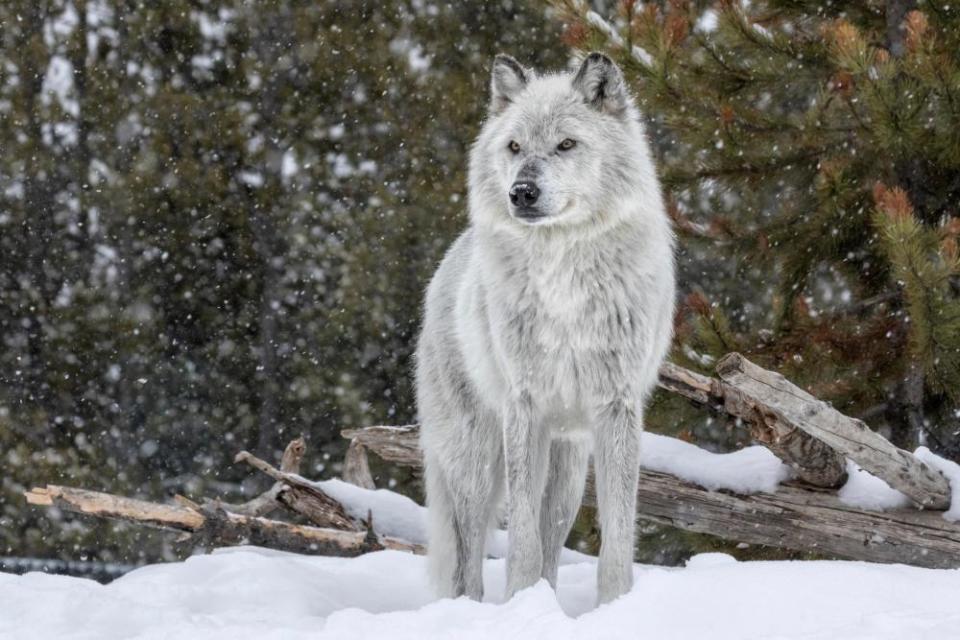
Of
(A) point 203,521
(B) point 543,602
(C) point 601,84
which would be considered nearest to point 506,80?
(C) point 601,84

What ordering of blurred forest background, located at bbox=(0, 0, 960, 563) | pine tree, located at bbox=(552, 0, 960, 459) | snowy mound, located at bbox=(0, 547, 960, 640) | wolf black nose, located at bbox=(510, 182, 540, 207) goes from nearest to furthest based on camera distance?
snowy mound, located at bbox=(0, 547, 960, 640)
wolf black nose, located at bbox=(510, 182, 540, 207)
pine tree, located at bbox=(552, 0, 960, 459)
blurred forest background, located at bbox=(0, 0, 960, 563)

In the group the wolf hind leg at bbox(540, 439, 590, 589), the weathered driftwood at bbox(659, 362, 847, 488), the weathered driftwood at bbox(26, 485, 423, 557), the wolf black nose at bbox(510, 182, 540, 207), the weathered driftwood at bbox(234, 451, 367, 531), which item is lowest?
the weathered driftwood at bbox(26, 485, 423, 557)

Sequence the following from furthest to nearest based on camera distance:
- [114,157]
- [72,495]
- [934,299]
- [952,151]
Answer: [114,157], [952,151], [934,299], [72,495]

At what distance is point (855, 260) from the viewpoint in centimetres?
770

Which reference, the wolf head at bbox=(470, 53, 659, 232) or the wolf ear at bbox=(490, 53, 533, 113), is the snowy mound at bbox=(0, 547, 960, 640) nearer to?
the wolf head at bbox=(470, 53, 659, 232)

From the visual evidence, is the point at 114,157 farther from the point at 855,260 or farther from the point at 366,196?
the point at 855,260

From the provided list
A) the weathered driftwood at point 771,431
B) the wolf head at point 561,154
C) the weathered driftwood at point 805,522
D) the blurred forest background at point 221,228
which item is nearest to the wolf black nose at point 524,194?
the wolf head at point 561,154

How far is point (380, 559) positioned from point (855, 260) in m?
4.11

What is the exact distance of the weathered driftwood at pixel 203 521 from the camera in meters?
5.43

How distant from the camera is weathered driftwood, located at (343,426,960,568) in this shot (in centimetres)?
489

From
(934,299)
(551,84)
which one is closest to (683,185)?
(934,299)

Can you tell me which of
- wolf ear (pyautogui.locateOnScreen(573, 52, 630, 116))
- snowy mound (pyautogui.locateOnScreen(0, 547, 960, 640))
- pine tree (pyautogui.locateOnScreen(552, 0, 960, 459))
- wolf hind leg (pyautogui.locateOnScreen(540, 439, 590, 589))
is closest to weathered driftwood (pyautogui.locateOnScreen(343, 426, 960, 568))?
snowy mound (pyautogui.locateOnScreen(0, 547, 960, 640))

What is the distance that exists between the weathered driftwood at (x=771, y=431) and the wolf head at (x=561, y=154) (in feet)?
3.03

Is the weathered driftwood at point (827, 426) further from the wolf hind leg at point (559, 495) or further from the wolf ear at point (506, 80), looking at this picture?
the wolf ear at point (506, 80)
